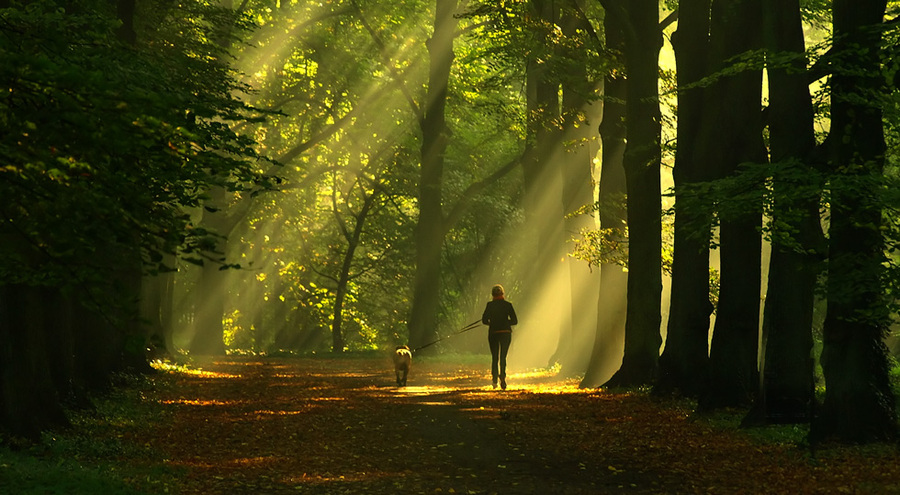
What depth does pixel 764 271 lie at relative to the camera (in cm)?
4425

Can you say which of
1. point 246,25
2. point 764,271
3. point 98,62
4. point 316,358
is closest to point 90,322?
point 246,25

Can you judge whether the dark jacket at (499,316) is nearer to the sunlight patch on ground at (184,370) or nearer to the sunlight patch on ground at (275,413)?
the sunlight patch on ground at (275,413)

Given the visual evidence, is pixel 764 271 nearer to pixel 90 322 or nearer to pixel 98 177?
pixel 90 322

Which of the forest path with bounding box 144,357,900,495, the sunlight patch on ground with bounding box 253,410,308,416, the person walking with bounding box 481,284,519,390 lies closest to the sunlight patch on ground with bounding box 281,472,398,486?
the forest path with bounding box 144,357,900,495

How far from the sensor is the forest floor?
10.4 m

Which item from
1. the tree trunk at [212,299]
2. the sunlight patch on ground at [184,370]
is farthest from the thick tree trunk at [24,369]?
the tree trunk at [212,299]

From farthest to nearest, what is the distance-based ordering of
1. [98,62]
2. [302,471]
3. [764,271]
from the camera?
[764,271] < [302,471] < [98,62]

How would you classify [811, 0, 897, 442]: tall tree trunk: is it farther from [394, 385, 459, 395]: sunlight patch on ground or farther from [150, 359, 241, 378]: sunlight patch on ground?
[150, 359, 241, 378]: sunlight patch on ground

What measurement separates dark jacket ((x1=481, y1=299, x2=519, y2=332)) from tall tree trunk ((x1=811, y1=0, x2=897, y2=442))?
1001 centimetres

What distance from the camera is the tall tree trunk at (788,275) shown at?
13578 mm

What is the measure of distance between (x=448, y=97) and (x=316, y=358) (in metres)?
12.0

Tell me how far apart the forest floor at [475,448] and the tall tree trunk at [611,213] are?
8.10 ft

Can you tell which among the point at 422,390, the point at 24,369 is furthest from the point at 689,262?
the point at 24,369

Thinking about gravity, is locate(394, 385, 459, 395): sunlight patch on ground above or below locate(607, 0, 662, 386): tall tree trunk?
below
